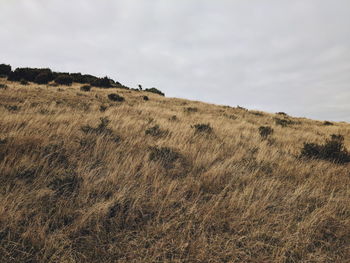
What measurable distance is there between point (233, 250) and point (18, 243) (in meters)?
1.93

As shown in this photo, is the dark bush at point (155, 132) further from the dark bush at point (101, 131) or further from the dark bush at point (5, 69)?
the dark bush at point (5, 69)

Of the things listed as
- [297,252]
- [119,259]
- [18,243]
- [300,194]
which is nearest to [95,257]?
[119,259]

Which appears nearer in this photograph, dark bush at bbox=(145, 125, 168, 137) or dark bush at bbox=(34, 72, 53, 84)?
dark bush at bbox=(145, 125, 168, 137)

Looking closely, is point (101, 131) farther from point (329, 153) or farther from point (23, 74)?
point (23, 74)

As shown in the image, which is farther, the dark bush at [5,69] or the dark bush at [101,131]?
the dark bush at [5,69]

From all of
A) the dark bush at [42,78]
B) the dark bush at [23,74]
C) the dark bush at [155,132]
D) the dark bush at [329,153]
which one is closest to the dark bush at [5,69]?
the dark bush at [23,74]

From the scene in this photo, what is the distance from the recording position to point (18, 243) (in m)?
1.74

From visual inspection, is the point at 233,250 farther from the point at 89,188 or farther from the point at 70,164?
the point at 70,164

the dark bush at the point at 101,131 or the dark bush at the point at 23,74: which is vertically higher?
the dark bush at the point at 23,74

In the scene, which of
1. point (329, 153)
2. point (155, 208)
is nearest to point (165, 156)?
point (155, 208)

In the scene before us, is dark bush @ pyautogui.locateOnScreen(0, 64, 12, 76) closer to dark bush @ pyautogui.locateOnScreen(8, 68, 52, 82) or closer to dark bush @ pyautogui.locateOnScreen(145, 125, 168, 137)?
dark bush @ pyautogui.locateOnScreen(8, 68, 52, 82)

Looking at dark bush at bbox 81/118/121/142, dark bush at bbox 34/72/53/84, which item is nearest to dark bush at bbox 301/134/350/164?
dark bush at bbox 81/118/121/142

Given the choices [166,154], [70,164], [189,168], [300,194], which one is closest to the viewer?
[300,194]

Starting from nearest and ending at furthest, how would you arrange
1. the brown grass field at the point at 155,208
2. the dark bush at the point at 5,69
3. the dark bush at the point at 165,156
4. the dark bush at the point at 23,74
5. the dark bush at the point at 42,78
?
the brown grass field at the point at 155,208 → the dark bush at the point at 165,156 → the dark bush at the point at 23,74 → the dark bush at the point at 42,78 → the dark bush at the point at 5,69
